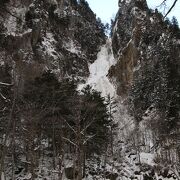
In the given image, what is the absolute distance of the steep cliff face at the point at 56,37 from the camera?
3041 inches

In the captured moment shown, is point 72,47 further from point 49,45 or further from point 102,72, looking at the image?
point 49,45

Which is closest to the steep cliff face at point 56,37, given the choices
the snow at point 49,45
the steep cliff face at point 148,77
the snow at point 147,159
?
the snow at point 49,45

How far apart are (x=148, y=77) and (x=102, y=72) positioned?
30659 mm

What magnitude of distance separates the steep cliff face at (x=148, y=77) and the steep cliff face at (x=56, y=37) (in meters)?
9.48

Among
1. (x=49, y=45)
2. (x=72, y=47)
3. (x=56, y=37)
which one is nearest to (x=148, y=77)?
(x=49, y=45)

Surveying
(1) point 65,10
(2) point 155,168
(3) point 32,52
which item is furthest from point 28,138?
(1) point 65,10

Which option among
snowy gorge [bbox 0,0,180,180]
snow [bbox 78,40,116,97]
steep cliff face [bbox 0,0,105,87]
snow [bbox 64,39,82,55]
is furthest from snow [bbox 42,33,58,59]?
snow [bbox 78,40,116,97]

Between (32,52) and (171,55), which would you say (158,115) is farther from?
(32,52)

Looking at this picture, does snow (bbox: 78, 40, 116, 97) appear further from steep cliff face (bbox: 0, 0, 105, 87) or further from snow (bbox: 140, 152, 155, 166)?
snow (bbox: 140, 152, 155, 166)

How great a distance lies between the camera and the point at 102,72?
3861 inches

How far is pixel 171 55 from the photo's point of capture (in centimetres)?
6669

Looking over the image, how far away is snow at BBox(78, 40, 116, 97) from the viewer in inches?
3406

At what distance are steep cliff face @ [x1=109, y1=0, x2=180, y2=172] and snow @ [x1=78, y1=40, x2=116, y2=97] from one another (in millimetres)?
2055

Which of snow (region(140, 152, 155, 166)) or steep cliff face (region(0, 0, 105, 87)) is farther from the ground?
steep cliff face (region(0, 0, 105, 87))
